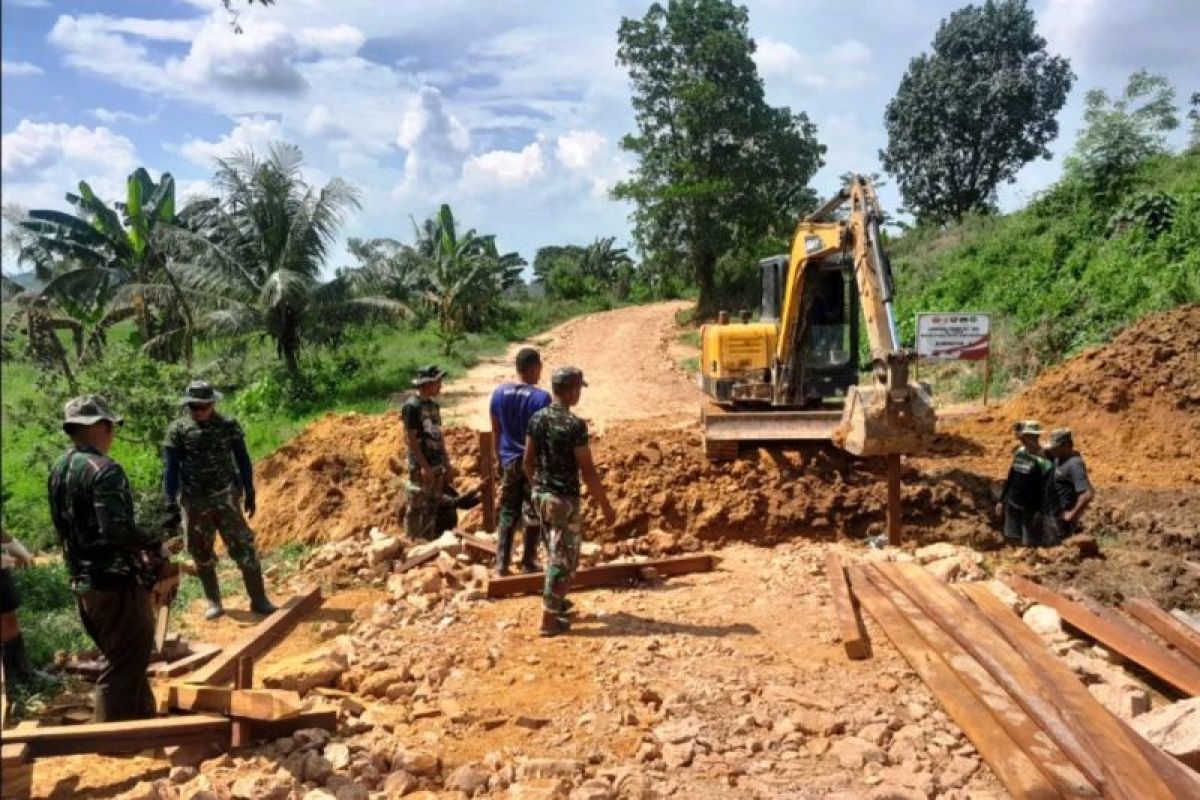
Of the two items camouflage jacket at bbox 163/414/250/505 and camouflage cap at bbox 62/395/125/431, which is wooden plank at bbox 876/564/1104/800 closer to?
camouflage cap at bbox 62/395/125/431

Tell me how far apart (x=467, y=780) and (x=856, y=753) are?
180 centimetres

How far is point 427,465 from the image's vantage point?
7.91 metres

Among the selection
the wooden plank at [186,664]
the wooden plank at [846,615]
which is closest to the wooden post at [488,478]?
the wooden plank at [186,664]

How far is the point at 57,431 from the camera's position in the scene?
14.0 metres

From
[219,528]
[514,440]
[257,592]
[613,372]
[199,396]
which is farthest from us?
[613,372]

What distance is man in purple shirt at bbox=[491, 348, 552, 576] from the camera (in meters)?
6.56

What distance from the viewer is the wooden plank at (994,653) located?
4.09 meters

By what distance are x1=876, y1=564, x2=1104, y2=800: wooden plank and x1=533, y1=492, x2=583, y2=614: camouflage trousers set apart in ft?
7.52

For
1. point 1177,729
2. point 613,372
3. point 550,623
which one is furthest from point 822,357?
point 613,372

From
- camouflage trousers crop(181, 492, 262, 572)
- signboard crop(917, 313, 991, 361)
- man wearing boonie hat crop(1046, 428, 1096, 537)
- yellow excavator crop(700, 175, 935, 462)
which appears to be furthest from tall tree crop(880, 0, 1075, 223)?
camouflage trousers crop(181, 492, 262, 572)

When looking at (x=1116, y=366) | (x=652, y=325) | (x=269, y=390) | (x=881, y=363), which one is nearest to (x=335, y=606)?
(x=881, y=363)

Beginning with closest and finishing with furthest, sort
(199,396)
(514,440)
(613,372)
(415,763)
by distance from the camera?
(415,763), (199,396), (514,440), (613,372)

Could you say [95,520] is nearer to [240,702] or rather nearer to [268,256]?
[240,702]

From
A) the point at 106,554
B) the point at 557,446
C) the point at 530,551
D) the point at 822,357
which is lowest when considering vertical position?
the point at 530,551
